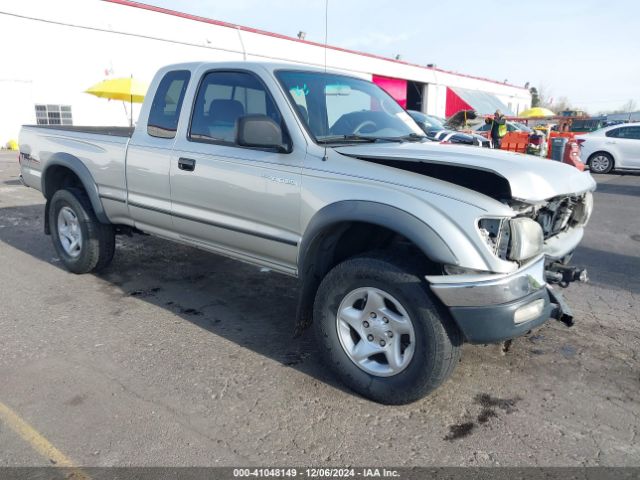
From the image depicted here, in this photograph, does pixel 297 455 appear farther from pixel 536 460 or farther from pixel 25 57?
pixel 25 57

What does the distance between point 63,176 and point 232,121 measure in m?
2.62

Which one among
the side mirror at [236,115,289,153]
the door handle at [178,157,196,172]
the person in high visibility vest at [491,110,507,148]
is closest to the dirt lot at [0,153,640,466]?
the door handle at [178,157,196,172]

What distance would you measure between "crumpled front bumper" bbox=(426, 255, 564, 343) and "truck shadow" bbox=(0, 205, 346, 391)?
974mm

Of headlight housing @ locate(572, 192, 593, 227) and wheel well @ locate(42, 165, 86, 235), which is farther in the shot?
wheel well @ locate(42, 165, 86, 235)

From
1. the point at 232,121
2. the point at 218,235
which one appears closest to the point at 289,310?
the point at 218,235

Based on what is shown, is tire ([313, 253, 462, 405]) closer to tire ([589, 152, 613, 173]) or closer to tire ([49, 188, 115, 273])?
tire ([49, 188, 115, 273])

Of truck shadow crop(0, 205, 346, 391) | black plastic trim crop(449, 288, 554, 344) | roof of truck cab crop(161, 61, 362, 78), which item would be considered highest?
roof of truck cab crop(161, 61, 362, 78)

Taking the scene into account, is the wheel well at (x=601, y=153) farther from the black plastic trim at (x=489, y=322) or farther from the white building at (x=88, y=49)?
the white building at (x=88, y=49)

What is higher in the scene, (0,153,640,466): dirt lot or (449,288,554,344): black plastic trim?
(449,288,554,344): black plastic trim

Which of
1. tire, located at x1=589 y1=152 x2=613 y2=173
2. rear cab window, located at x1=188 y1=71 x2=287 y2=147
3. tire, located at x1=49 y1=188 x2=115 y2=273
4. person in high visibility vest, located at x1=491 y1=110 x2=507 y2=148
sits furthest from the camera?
tire, located at x1=589 y1=152 x2=613 y2=173

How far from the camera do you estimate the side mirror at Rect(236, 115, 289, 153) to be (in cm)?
324

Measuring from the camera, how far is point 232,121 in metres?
3.89

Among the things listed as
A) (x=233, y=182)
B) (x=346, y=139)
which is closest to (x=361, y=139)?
(x=346, y=139)

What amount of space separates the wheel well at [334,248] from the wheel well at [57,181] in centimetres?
316
